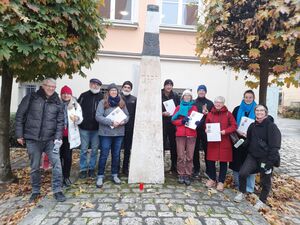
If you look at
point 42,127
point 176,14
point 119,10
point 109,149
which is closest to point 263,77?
point 109,149

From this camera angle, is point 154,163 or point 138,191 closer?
point 138,191

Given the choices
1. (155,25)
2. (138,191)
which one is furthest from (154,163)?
(155,25)

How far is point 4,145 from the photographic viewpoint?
544 centimetres

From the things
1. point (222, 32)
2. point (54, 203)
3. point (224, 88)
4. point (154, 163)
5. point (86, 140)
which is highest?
point (222, 32)

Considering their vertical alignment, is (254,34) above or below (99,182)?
above

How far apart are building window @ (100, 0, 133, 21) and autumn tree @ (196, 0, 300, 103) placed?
5034 mm

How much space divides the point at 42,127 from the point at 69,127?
557 millimetres

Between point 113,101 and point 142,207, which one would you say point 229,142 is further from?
point 113,101

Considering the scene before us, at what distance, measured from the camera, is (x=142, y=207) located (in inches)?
169

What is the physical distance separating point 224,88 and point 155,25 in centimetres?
561

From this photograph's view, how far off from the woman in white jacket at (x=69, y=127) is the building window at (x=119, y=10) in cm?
569

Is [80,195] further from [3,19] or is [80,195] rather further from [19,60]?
[3,19]

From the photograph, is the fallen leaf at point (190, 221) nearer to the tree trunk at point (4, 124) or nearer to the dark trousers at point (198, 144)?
the dark trousers at point (198, 144)

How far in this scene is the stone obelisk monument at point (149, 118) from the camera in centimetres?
530
